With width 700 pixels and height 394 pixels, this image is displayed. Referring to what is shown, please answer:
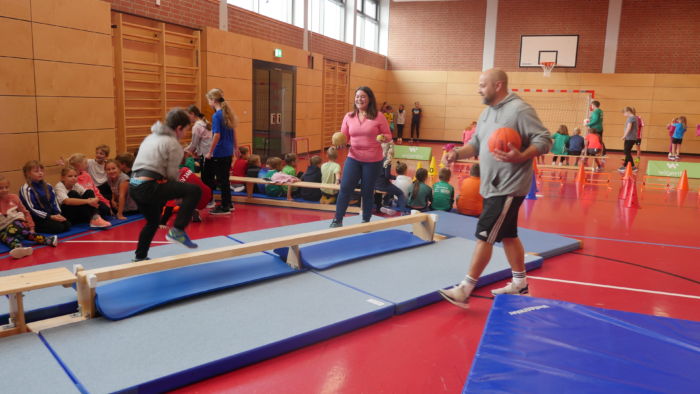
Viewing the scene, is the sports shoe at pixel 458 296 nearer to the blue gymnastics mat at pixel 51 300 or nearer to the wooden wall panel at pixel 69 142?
the blue gymnastics mat at pixel 51 300

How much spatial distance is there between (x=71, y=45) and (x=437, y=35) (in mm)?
15920

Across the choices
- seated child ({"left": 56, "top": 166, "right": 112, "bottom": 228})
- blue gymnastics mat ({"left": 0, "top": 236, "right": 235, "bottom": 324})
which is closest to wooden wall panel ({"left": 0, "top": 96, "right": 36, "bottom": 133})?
seated child ({"left": 56, "top": 166, "right": 112, "bottom": 228})

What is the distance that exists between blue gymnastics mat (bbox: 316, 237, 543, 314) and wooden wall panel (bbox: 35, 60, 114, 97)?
4848 mm

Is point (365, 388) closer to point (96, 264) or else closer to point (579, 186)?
point (96, 264)

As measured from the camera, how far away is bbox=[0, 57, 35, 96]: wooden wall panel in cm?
599

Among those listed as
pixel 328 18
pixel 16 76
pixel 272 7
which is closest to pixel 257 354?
pixel 16 76

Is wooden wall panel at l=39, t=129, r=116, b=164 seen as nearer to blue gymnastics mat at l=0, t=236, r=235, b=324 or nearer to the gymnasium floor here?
the gymnasium floor

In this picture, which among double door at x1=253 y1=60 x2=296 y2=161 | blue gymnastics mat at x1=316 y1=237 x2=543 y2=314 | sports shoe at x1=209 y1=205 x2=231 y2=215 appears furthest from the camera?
double door at x1=253 y1=60 x2=296 y2=161

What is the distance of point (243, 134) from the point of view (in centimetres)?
1138

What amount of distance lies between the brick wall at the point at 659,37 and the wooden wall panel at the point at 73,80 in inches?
683

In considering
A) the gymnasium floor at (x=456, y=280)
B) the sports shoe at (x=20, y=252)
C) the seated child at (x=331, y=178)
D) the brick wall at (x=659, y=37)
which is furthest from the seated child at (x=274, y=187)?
the brick wall at (x=659, y=37)

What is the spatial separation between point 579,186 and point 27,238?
31.4ft

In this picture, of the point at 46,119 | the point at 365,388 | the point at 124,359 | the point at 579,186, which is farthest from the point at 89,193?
the point at 579,186

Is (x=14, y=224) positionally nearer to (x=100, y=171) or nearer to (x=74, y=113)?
(x=100, y=171)
